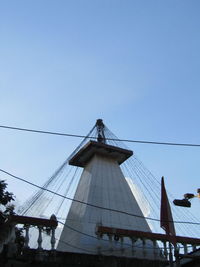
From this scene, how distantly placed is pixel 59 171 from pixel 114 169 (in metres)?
4.65

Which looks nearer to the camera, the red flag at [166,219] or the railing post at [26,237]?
the red flag at [166,219]

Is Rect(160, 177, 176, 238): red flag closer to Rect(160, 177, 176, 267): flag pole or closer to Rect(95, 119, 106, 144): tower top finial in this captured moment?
Rect(160, 177, 176, 267): flag pole

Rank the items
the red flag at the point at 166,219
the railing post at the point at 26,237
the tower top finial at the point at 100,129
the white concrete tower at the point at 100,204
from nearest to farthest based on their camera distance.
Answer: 1. the red flag at the point at 166,219
2. the railing post at the point at 26,237
3. the white concrete tower at the point at 100,204
4. the tower top finial at the point at 100,129

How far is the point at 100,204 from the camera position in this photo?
91.5 feet

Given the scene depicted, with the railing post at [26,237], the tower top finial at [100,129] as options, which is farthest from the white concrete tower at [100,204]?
the railing post at [26,237]

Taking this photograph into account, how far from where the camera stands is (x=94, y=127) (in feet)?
121

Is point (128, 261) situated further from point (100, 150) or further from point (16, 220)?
point (100, 150)

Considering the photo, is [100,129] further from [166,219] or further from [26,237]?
[166,219]

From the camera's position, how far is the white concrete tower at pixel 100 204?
24203mm

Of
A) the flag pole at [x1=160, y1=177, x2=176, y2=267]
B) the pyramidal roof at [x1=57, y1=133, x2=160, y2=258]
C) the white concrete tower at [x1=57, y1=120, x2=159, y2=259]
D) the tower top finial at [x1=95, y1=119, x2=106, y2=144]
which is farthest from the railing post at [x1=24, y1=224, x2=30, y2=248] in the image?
the tower top finial at [x1=95, y1=119, x2=106, y2=144]

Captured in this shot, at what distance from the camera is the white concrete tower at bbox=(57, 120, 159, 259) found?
2420 cm

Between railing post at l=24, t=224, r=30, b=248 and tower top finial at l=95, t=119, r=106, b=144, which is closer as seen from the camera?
railing post at l=24, t=224, r=30, b=248

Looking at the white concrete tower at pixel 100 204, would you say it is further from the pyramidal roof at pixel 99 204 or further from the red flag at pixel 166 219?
the red flag at pixel 166 219

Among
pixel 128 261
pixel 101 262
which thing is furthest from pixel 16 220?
pixel 128 261
